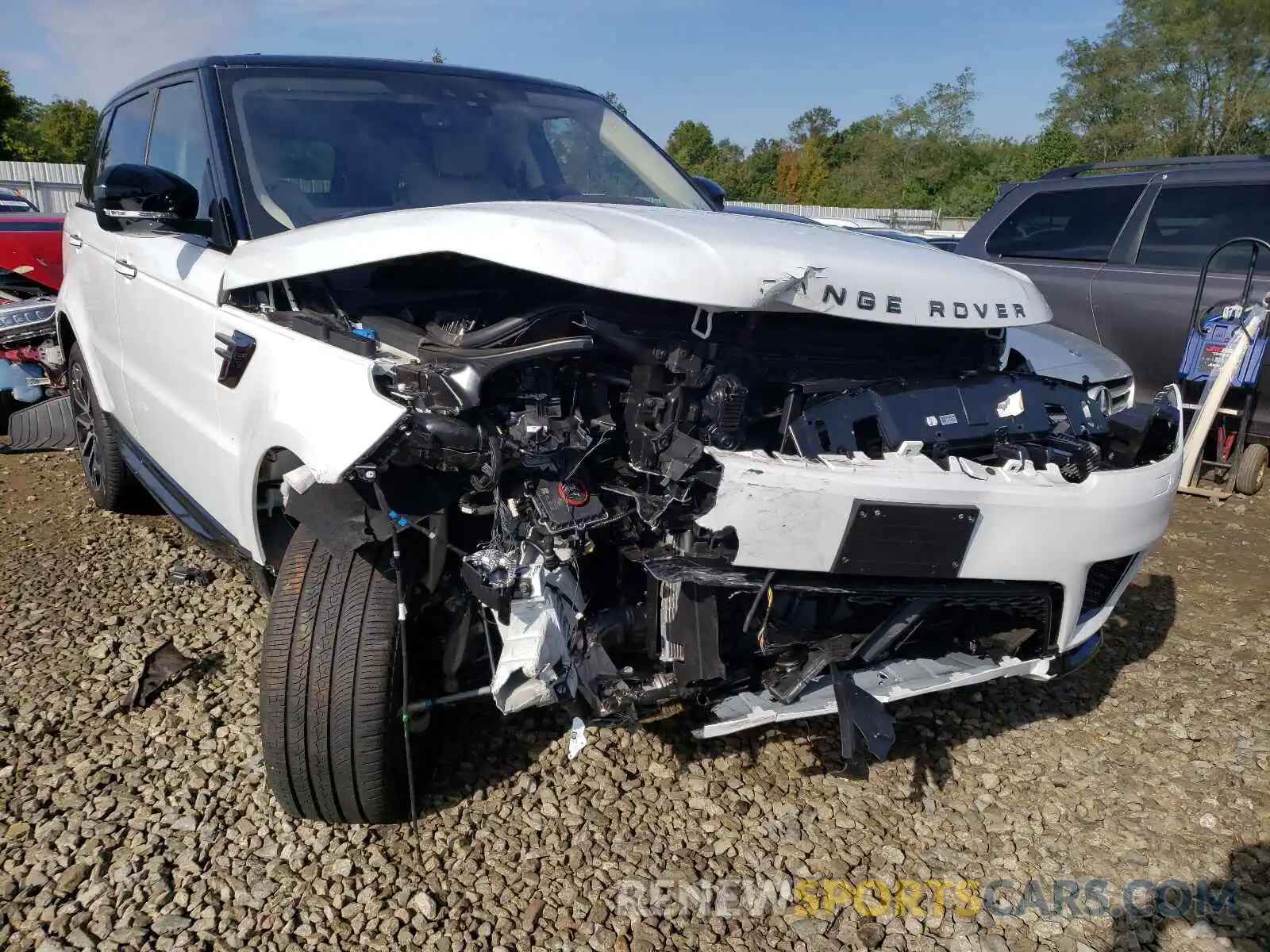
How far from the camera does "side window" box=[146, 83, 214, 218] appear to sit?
116 inches

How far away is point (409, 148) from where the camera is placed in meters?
3.07

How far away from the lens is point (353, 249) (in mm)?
2172

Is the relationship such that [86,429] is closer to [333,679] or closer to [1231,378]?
[333,679]

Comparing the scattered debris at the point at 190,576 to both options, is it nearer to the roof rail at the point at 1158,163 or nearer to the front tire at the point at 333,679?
the front tire at the point at 333,679

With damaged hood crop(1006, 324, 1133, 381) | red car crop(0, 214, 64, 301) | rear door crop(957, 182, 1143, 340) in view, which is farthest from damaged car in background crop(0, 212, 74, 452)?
rear door crop(957, 182, 1143, 340)

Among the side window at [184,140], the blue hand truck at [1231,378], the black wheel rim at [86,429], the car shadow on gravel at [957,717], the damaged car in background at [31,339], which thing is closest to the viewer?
the car shadow on gravel at [957,717]

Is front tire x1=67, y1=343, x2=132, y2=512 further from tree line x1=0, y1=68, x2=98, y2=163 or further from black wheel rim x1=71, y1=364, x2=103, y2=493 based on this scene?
tree line x1=0, y1=68, x2=98, y2=163

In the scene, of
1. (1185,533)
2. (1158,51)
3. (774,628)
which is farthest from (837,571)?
(1158,51)

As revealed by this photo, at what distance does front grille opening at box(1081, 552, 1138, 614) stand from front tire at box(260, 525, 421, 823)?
1.89m

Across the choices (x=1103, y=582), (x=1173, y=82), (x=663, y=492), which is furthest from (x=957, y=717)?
(x=1173, y=82)

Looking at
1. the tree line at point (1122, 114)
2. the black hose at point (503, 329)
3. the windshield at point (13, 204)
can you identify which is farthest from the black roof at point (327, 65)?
the tree line at point (1122, 114)

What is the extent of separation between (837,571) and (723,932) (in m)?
0.91

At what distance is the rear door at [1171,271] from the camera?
5.42 metres

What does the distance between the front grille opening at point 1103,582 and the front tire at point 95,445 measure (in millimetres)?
4057
